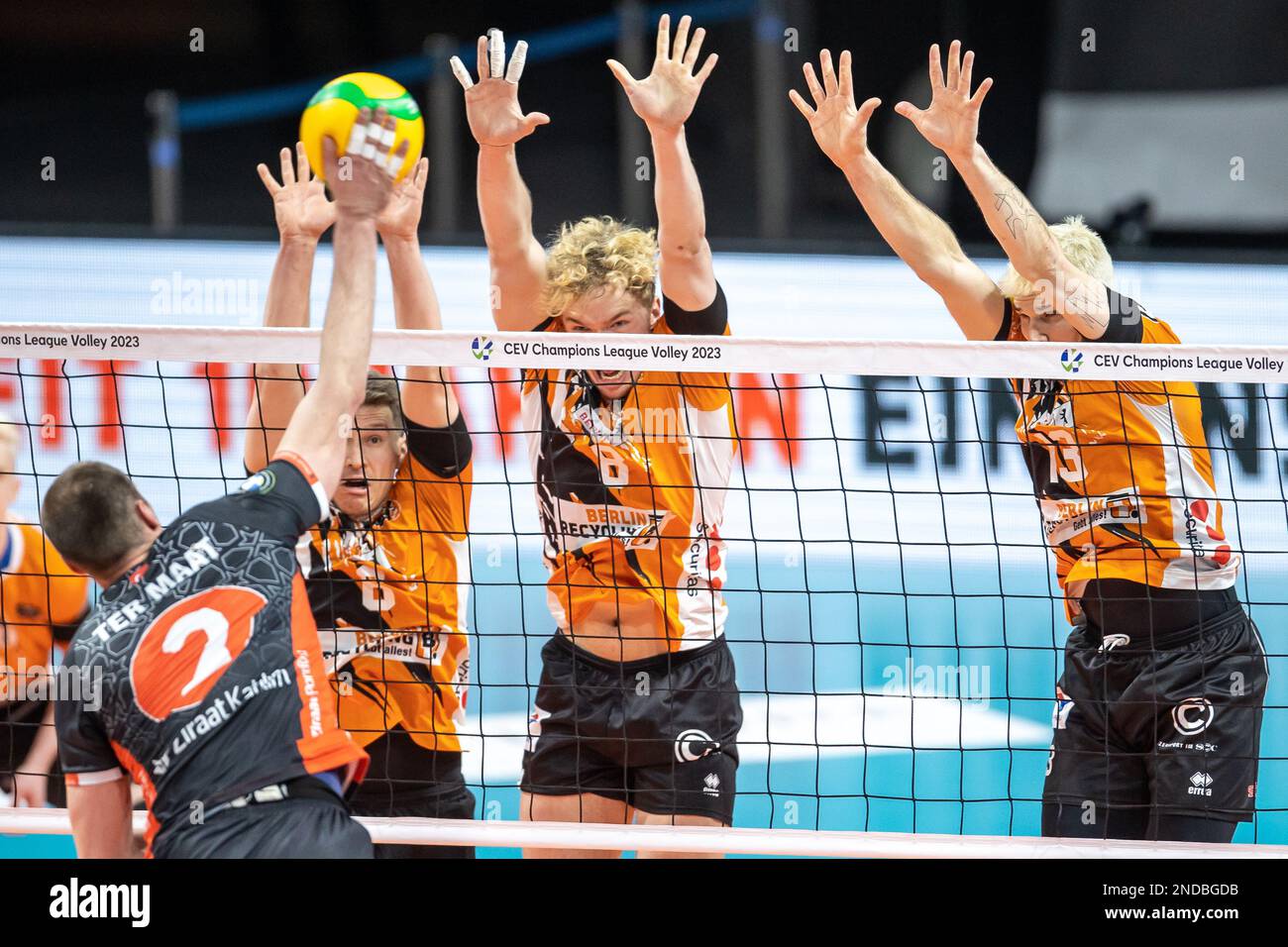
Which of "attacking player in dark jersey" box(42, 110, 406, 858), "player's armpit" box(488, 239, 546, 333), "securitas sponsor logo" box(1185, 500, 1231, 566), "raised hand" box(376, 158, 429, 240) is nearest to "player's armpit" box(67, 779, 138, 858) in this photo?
"attacking player in dark jersey" box(42, 110, 406, 858)

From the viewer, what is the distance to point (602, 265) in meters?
4.41

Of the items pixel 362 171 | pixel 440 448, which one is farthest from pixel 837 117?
pixel 362 171

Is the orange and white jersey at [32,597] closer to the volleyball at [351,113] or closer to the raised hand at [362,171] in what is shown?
the volleyball at [351,113]

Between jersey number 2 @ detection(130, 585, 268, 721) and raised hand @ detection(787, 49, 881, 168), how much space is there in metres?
2.43

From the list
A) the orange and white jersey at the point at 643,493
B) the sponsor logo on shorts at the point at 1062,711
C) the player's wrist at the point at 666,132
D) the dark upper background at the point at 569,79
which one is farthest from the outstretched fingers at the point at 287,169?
the dark upper background at the point at 569,79

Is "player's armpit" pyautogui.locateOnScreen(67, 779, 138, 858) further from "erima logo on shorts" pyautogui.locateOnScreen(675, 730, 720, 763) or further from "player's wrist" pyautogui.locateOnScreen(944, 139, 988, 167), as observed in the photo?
"player's wrist" pyautogui.locateOnScreen(944, 139, 988, 167)

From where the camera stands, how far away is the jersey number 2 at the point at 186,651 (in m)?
3.02

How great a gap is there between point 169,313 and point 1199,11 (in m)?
10.2

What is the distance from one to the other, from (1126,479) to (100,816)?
2.98 m

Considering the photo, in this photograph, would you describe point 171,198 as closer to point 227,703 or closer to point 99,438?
point 99,438

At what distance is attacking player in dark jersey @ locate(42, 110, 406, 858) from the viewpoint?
119 inches

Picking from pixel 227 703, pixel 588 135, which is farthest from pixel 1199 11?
pixel 227 703

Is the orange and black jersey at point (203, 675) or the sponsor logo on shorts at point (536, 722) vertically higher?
the orange and black jersey at point (203, 675)

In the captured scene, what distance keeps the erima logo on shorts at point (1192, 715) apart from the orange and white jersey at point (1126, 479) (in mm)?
349
